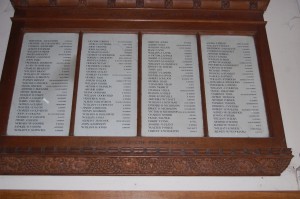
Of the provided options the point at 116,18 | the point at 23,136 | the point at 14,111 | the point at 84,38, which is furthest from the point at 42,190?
the point at 116,18

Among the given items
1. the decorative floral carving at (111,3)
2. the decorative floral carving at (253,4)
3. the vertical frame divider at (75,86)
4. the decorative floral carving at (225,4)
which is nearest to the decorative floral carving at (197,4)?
the decorative floral carving at (225,4)

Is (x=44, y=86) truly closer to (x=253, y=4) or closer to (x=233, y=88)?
(x=233, y=88)

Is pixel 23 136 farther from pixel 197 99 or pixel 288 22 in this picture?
pixel 288 22

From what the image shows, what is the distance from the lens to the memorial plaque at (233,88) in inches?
86.4

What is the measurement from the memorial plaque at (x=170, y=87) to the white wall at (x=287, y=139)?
0.30 m

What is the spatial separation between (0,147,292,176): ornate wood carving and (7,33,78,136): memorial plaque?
0.16m

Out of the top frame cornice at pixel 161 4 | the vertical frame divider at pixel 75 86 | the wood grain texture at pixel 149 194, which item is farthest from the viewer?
the top frame cornice at pixel 161 4

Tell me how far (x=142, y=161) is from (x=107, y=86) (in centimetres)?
56

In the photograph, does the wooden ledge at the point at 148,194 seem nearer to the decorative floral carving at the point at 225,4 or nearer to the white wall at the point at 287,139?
the white wall at the point at 287,139

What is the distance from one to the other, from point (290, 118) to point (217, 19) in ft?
2.88

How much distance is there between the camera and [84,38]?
8.20ft

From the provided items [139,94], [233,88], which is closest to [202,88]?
[233,88]

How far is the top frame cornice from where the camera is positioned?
2580 millimetres

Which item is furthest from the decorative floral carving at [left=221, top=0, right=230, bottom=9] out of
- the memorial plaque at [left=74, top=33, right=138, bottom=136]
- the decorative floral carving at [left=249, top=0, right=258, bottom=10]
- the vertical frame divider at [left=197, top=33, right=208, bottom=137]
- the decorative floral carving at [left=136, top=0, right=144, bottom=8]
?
the memorial plaque at [left=74, top=33, right=138, bottom=136]
